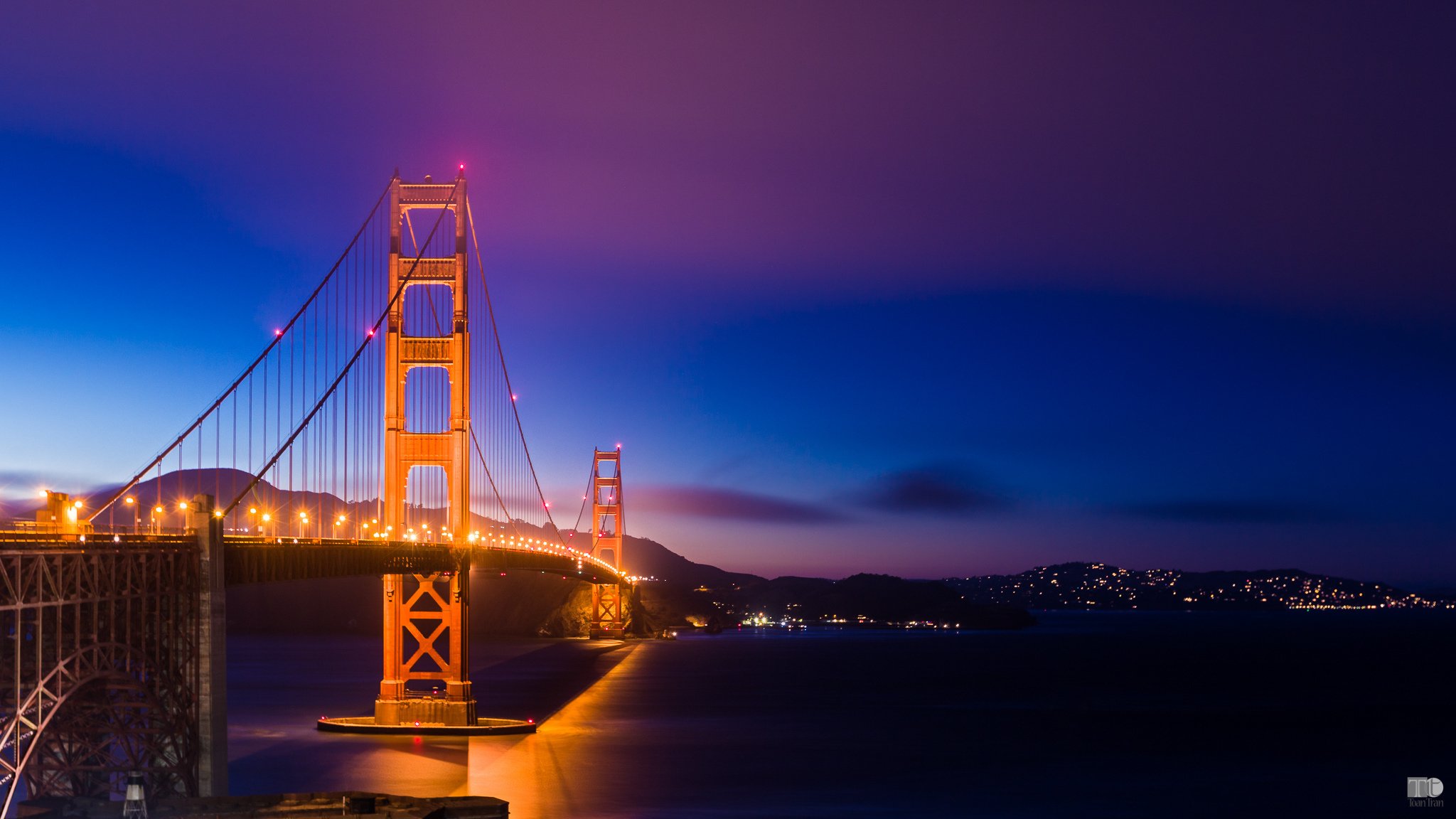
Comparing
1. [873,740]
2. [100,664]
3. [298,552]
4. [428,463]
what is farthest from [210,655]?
[873,740]

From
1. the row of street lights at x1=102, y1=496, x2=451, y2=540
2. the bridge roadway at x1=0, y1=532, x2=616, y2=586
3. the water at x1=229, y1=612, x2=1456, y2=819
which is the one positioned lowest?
the water at x1=229, y1=612, x2=1456, y2=819

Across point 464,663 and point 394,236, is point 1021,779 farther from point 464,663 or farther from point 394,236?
point 394,236

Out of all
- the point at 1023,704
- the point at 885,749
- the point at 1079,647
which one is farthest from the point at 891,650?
the point at 885,749

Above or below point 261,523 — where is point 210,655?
below

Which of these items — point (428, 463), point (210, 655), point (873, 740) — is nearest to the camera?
point (210, 655)

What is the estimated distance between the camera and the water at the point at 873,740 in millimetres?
37812

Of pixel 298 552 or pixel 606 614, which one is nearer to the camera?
pixel 298 552

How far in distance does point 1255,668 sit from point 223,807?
113 m

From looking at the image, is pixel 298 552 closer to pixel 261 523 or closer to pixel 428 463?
pixel 261 523

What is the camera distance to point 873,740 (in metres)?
55.0

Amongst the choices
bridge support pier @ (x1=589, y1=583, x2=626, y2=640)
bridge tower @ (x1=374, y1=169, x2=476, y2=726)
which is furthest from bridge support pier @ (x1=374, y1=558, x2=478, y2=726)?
bridge support pier @ (x1=589, y1=583, x2=626, y2=640)

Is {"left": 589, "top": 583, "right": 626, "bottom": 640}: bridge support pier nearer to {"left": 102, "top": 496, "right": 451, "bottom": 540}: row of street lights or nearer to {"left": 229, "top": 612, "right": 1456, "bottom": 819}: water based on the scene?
{"left": 229, "top": 612, "right": 1456, "bottom": 819}: water

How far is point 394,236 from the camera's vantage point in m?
43.8

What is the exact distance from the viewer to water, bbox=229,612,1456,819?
37.8 m
